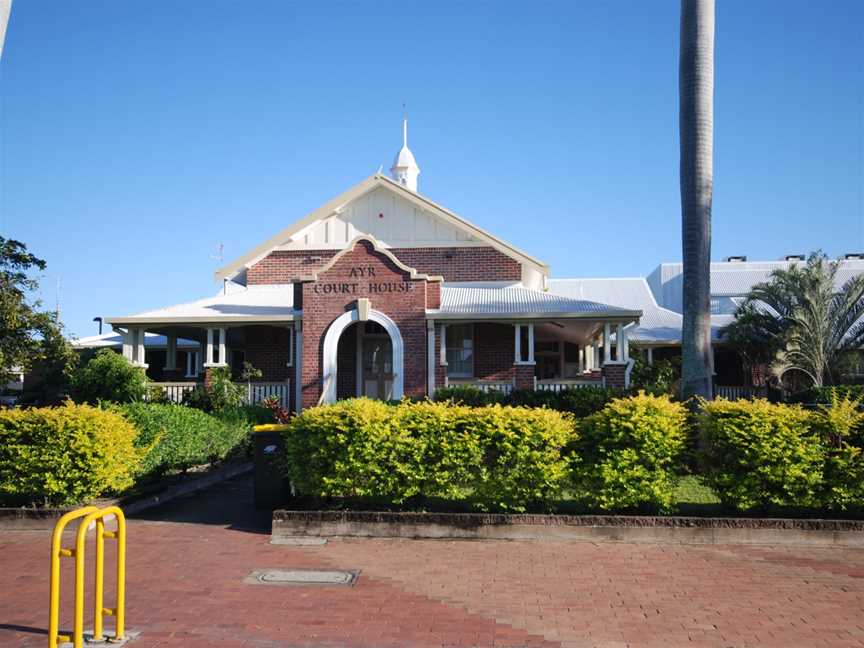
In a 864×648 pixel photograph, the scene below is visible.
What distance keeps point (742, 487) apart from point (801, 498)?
2.29ft

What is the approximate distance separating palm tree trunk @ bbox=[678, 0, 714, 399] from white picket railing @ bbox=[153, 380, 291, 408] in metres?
10.9

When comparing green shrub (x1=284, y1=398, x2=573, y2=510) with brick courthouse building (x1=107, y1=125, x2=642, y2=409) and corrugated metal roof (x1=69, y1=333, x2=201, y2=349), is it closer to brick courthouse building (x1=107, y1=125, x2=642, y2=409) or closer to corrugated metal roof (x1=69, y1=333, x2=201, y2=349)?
brick courthouse building (x1=107, y1=125, x2=642, y2=409)

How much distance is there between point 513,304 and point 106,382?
10142 millimetres

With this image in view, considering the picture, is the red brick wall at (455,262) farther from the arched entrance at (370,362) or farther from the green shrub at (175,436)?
the green shrub at (175,436)

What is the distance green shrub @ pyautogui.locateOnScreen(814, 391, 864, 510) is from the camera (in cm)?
915

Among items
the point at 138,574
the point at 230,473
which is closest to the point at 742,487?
the point at 138,574

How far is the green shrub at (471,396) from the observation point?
17625 millimetres

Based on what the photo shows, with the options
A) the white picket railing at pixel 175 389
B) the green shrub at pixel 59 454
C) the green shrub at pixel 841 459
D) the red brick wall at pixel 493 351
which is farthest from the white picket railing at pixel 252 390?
the green shrub at pixel 841 459

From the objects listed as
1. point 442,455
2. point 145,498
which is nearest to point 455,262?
point 145,498

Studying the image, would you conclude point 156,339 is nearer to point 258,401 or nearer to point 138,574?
point 258,401

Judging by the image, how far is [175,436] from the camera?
40.5ft

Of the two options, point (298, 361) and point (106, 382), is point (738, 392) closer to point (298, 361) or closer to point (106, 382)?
point (298, 361)

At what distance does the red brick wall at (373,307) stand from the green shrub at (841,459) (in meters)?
10.9

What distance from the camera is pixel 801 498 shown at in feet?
30.2
